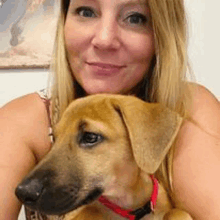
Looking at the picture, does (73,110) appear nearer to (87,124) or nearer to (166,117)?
(87,124)

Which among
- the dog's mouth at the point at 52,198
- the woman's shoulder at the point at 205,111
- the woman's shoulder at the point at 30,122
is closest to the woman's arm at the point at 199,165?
the woman's shoulder at the point at 205,111

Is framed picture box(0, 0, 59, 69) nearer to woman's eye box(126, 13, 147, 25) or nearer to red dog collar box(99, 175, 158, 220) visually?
woman's eye box(126, 13, 147, 25)

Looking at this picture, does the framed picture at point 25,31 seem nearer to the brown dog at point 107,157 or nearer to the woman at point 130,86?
the woman at point 130,86

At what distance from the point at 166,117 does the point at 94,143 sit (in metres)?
0.22

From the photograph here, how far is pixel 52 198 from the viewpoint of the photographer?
2.98 feet

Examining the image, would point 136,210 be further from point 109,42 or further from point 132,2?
point 132,2

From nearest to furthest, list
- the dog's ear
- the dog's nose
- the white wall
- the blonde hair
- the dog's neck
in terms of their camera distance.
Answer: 1. the dog's nose
2. the dog's ear
3. the dog's neck
4. the blonde hair
5. the white wall

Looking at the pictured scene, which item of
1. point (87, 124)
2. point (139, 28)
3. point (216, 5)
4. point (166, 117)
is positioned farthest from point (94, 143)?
point (216, 5)

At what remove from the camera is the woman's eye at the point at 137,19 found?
4.18ft

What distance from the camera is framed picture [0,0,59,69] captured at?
2211 millimetres

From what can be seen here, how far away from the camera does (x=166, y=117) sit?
1065mm

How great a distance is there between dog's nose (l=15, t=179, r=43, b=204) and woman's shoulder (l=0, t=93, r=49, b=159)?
404 mm

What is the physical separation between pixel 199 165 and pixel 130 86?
1.27 feet

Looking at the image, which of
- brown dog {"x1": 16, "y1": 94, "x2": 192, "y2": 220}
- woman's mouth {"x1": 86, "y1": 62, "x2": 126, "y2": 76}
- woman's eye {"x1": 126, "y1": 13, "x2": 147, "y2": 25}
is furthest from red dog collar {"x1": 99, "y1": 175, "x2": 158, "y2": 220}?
woman's eye {"x1": 126, "y1": 13, "x2": 147, "y2": 25}
